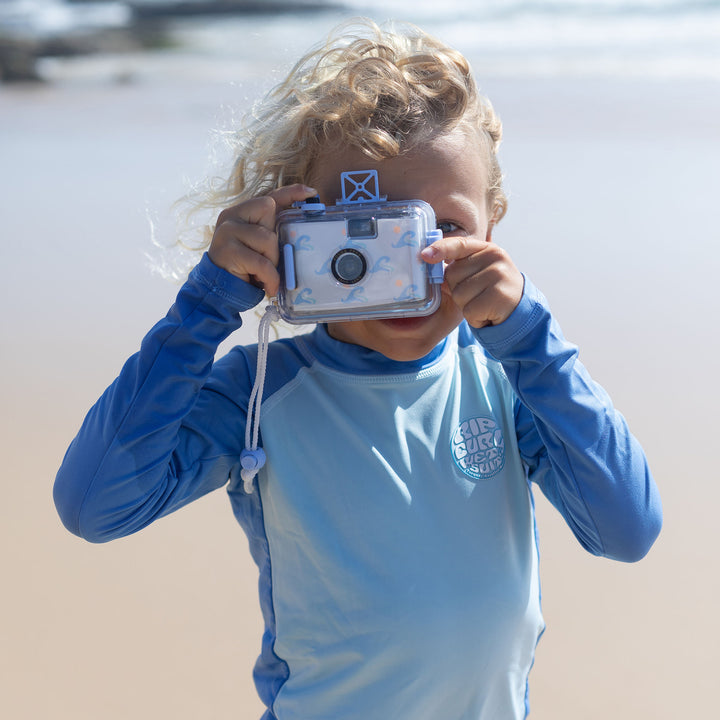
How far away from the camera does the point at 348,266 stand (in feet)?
3.47

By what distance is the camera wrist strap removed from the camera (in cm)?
107

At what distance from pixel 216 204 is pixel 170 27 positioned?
7584 millimetres

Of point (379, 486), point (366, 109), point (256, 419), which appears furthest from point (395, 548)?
point (366, 109)

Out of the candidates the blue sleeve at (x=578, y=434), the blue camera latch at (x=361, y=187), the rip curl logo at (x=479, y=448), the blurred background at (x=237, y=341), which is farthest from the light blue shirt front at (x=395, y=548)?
the blurred background at (x=237, y=341)

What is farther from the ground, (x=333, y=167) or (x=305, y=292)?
(x=333, y=167)

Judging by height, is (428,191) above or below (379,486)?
above

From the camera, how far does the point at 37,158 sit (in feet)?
13.9

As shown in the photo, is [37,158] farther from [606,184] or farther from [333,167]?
[333,167]

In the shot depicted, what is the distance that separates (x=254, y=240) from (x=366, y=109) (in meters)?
0.23

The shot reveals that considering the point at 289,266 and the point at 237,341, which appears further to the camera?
the point at 237,341

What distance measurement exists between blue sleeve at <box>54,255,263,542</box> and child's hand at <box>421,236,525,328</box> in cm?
24

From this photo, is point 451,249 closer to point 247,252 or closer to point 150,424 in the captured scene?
point 247,252

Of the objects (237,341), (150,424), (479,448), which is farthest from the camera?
(237,341)

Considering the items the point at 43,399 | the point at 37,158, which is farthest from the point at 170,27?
the point at 43,399
